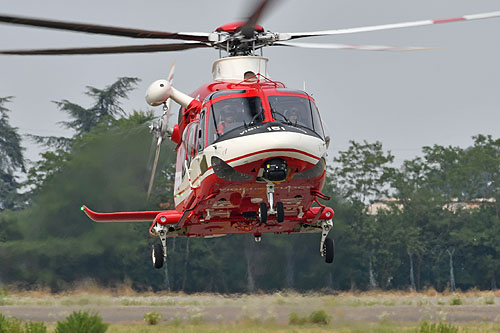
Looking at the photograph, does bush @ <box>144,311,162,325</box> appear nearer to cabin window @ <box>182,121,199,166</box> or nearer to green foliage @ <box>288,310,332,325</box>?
green foliage @ <box>288,310,332,325</box>

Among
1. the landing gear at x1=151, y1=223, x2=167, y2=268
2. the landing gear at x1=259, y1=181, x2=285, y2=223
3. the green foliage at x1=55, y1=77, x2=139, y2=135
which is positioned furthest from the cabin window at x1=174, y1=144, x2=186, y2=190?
the green foliage at x1=55, y1=77, x2=139, y2=135

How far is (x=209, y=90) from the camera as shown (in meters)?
20.6

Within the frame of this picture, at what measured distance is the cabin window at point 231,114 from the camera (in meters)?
18.1

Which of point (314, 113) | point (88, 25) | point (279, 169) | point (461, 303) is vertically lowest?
point (461, 303)

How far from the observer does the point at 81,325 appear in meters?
18.2

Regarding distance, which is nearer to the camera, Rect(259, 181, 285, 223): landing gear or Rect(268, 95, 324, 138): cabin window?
Rect(259, 181, 285, 223): landing gear

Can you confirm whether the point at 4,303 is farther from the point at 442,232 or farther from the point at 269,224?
the point at 442,232

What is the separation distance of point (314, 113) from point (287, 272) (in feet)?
82.7

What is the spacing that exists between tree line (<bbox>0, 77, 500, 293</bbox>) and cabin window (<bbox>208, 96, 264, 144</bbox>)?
610 cm

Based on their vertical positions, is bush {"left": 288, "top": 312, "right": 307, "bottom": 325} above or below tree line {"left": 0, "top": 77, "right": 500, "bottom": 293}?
below

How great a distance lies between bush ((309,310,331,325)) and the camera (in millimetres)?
23547

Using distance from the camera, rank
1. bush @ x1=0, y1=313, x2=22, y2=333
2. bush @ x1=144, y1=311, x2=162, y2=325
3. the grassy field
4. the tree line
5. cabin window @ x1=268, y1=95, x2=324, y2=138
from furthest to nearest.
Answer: the tree line, bush @ x1=144, y1=311, x2=162, y2=325, the grassy field, bush @ x1=0, y1=313, x2=22, y2=333, cabin window @ x1=268, y1=95, x2=324, y2=138

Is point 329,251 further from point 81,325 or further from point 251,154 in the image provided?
point 81,325

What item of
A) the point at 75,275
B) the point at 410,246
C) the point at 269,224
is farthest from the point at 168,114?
the point at 410,246
